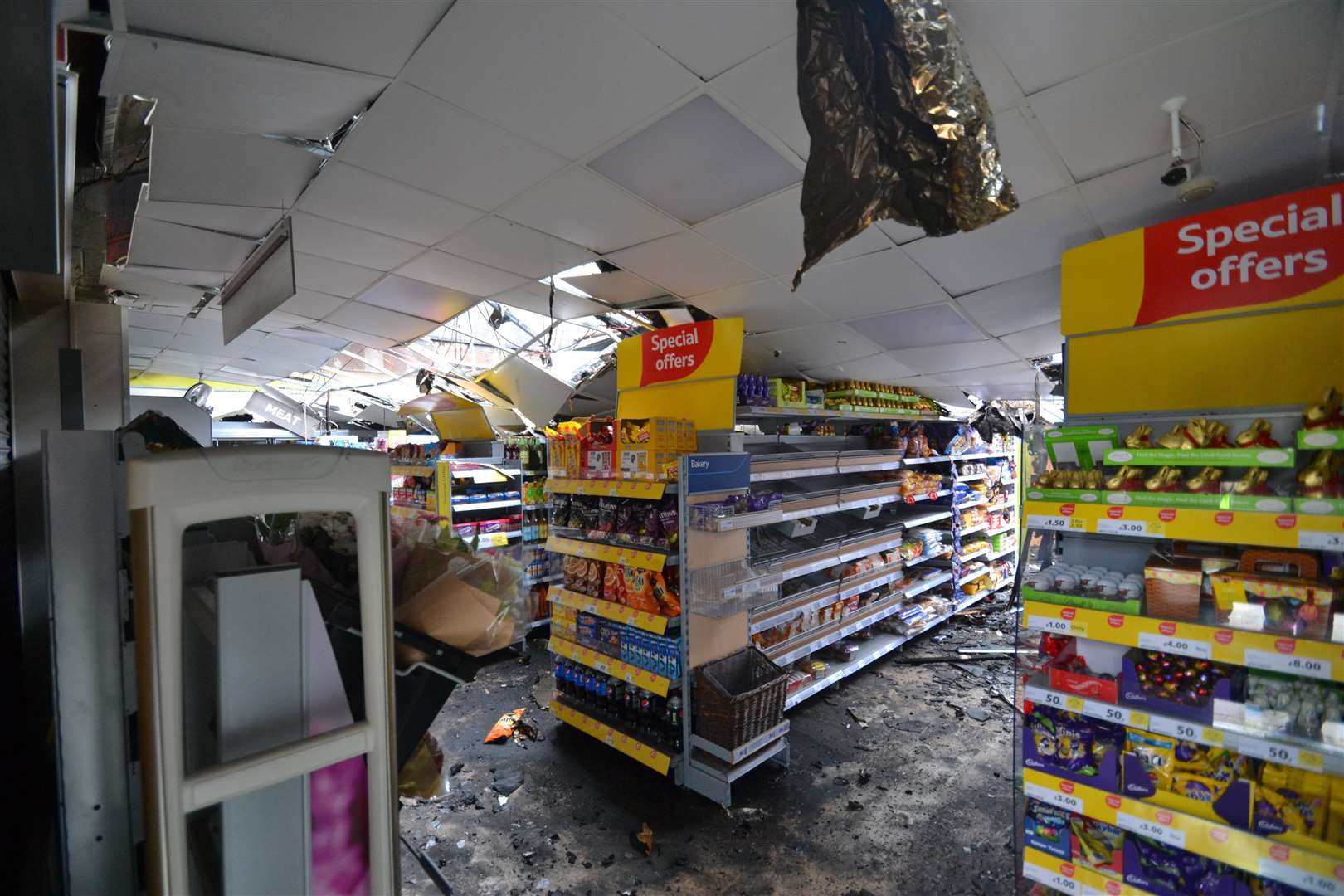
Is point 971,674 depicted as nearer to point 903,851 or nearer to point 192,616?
point 903,851

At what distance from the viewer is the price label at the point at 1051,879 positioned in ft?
6.52

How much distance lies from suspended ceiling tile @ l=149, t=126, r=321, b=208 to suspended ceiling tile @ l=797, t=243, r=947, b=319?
2.71 metres

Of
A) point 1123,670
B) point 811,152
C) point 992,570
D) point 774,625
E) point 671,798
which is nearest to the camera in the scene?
point 811,152

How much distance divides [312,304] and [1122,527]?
5559mm

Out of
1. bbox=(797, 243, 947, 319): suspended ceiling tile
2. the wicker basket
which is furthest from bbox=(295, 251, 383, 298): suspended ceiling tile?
the wicker basket

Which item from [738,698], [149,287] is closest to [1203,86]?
[738,698]

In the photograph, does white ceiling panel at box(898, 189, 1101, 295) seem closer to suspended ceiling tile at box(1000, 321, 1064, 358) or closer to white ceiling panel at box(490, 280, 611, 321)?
suspended ceiling tile at box(1000, 321, 1064, 358)

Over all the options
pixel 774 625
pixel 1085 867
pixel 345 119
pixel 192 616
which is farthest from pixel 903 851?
pixel 345 119

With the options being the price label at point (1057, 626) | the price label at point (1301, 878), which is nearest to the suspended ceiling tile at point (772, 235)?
the price label at point (1057, 626)

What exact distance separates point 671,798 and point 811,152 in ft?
11.1

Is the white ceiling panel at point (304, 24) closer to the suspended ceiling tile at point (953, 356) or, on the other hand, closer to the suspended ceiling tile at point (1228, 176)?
the suspended ceiling tile at point (1228, 176)

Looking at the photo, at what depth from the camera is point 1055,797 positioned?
1.98 meters

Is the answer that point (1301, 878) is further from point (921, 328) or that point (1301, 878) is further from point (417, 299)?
point (417, 299)

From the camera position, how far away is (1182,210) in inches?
100
